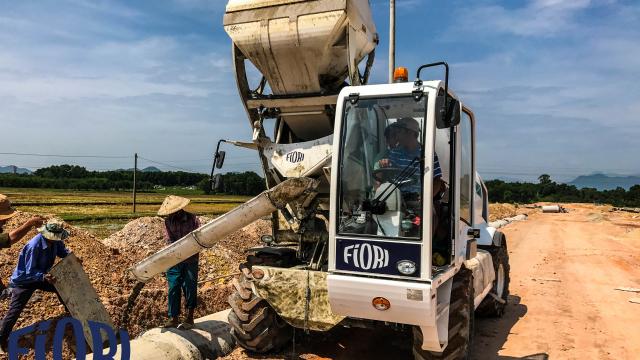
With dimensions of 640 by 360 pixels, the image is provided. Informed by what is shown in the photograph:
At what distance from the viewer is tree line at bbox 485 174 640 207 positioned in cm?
6203

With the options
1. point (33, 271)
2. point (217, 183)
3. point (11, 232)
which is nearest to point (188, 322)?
point (217, 183)

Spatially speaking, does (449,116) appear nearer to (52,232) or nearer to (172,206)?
(172,206)

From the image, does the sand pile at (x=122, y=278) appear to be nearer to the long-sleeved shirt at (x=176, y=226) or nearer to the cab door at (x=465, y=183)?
the long-sleeved shirt at (x=176, y=226)

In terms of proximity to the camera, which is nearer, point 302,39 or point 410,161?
point 410,161

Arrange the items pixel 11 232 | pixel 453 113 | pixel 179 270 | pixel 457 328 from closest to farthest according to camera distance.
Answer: pixel 453 113, pixel 457 328, pixel 11 232, pixel 179 270

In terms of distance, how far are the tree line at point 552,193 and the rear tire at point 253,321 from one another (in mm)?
59180

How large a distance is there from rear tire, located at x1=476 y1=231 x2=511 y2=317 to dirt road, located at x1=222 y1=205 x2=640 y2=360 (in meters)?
0.15

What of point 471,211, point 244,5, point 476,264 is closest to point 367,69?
point 244,5

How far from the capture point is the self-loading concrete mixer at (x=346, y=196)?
186 inches

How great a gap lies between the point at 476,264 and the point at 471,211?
68 cm

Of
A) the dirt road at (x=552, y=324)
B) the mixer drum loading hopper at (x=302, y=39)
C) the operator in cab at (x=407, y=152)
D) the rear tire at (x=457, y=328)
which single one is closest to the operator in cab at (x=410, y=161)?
the operator in cab at (x=407, y=152)

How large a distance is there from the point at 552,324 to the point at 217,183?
5.45m

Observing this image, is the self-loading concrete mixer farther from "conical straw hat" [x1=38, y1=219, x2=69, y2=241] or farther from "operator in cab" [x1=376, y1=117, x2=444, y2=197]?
"conical straw hat" [x1=38, y1=219, x2=69, y2=241]

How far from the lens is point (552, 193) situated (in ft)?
232
